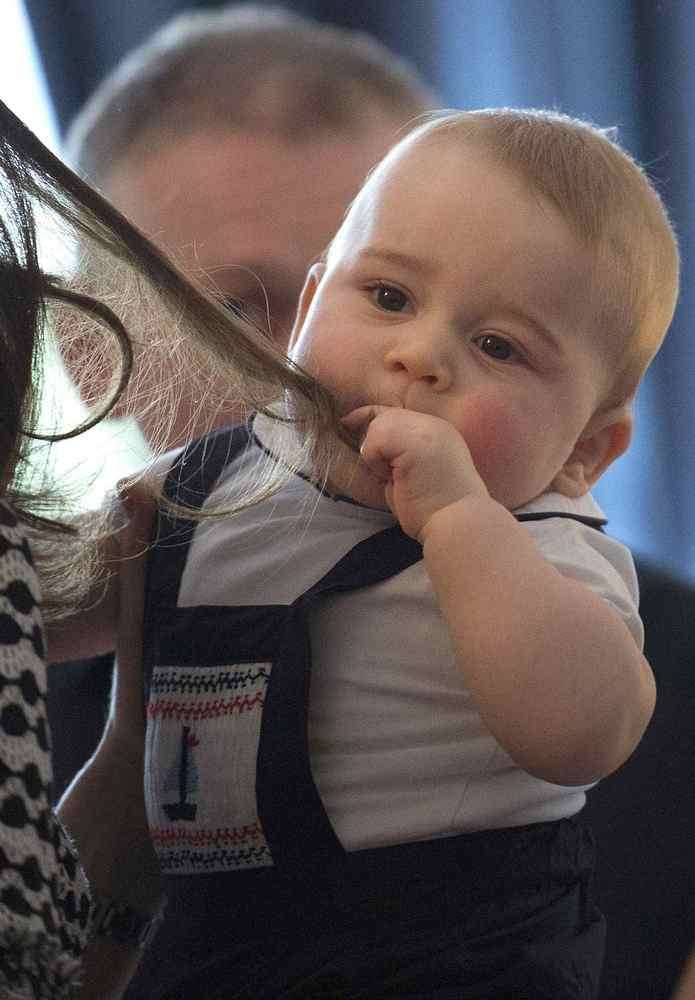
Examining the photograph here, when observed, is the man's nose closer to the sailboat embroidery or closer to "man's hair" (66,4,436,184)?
the sailboat embroidery

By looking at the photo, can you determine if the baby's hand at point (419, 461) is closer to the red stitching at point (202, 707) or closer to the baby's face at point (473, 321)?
the baby's face at point (473, 321)

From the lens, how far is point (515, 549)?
658 millimetres

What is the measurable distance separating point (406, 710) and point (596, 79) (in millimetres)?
1297

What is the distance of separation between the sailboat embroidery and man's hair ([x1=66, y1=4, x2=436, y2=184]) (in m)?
0.68

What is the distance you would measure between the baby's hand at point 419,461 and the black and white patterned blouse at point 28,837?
0.20m

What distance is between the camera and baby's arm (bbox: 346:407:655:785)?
0.63 m

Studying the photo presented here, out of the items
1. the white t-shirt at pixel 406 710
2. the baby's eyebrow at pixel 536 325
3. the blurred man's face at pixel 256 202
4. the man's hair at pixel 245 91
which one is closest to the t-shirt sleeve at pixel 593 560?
the white t-shirt at pixel 406 710

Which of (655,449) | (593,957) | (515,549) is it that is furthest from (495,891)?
(655,449)

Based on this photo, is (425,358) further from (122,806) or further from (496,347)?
(122,806)

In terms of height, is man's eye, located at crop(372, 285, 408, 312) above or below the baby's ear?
above

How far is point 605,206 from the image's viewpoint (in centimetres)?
75

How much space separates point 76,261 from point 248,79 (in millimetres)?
738

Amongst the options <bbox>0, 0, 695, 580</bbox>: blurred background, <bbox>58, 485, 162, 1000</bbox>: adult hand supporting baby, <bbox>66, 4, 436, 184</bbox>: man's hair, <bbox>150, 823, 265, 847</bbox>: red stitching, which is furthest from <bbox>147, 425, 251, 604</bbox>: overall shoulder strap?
<bbox>0, 0, 695, 580</bbox>: blurred background

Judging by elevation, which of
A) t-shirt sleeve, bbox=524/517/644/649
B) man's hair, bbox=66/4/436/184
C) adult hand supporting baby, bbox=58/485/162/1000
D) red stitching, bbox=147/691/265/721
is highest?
man's hair, bbox=66/4/436/184
